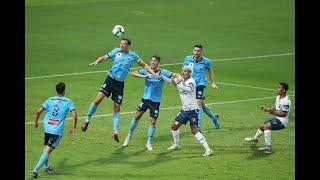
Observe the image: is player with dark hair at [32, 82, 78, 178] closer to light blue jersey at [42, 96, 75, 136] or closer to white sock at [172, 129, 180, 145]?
light blue jersey at [42, 96, 75, 136]

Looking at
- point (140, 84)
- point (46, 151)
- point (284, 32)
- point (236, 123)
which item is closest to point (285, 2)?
point (284, 32)

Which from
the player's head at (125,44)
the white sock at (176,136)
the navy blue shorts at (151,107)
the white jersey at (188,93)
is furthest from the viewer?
the player's head at (125,44)

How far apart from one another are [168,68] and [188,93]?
14622mm

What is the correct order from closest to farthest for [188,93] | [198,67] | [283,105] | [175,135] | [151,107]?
[188,93] < [283,105] < [175,135] < [151,107] < [198,67]

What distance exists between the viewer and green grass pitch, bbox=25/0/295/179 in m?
20.5

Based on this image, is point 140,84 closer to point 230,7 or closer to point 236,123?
point 236,123

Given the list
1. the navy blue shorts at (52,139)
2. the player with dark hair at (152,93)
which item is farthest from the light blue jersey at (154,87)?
the navy blue shorts at (52,139)

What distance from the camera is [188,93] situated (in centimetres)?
2098

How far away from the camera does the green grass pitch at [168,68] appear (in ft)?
67.4

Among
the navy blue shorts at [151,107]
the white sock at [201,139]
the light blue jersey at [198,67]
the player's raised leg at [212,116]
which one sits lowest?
the white sock at [201,139]

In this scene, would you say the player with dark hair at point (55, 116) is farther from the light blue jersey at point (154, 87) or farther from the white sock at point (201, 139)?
the white sock at point (201, 139)

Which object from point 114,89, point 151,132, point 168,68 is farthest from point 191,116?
point 168,68

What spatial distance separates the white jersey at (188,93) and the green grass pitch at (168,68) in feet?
4.68

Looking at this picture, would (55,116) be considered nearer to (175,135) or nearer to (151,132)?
(151,132)
